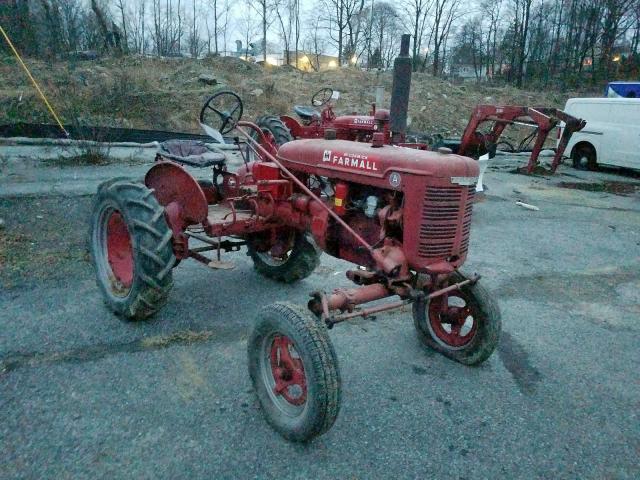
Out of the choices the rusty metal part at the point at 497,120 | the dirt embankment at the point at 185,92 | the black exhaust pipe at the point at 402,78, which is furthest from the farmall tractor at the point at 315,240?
the dirt embankment at the point at 185,92

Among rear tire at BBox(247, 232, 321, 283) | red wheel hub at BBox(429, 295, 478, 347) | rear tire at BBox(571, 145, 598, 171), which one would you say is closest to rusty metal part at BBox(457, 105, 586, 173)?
rear tire at BBox(571, 145, 598, 171)

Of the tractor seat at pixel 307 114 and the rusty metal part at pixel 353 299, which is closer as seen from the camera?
the rusty metal part at pixel 353 299

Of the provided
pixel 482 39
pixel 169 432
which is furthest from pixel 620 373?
pixel 482 39

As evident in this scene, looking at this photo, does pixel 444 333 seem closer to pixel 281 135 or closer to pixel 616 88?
pixel 281 135

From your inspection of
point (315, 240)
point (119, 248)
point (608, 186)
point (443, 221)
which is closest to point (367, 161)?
point (443, 221)

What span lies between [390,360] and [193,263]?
7.81 ft

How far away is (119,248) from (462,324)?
2563 mm

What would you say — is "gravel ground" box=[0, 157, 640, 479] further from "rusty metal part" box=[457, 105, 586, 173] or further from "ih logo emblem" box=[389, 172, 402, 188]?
"rusty metal part" box=[457, 105, 586, 173]

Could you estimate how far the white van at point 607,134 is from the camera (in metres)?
11.4

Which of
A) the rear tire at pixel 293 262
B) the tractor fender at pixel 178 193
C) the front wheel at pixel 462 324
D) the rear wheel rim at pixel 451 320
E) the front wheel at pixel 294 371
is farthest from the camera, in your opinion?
the rear tire at pixel 293 262

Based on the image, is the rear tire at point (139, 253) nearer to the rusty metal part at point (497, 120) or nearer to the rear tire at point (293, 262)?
the rear tire at point (293, 262)

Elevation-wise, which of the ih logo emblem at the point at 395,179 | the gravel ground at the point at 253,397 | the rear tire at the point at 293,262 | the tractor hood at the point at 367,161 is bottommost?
the gravel ground at the point at 253,397

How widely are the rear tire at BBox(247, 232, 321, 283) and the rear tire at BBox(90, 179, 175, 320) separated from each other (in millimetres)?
931

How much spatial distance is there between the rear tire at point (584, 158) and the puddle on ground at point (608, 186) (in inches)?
68.4
